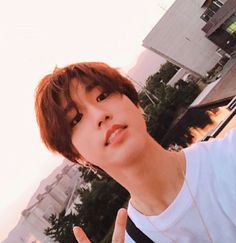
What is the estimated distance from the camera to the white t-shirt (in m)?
1.97

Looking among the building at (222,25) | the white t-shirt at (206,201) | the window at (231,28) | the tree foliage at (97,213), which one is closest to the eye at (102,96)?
the white t-shirt at (206,201)

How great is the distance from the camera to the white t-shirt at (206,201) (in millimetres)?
1966

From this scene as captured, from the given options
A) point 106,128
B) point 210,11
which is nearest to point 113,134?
point 106,128

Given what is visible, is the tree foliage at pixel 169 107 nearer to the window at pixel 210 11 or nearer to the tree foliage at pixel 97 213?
the tree foliage at pixel 97 213

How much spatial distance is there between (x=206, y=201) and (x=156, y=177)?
0.27 metres

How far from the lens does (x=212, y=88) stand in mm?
24266

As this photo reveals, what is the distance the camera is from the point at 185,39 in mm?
30875

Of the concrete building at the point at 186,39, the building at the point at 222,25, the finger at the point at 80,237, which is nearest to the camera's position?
the finger at the point at 80,237

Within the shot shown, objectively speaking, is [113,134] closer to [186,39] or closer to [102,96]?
[102,96]

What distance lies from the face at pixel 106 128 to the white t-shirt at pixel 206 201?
0.28 m

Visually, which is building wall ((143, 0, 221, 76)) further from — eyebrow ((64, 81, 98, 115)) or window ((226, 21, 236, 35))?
eyebrow ((64, 81, 98, 115))

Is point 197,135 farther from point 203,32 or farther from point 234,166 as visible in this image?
point 234,166

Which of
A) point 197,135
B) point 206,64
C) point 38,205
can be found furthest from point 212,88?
point 38,205

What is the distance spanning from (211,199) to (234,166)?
0.18 m
